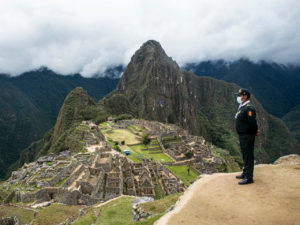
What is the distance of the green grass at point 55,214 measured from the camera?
13.8 meters

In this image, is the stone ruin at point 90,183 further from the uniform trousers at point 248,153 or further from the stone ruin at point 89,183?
the uniform trousers at point 248,153

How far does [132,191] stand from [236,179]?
54.2ft

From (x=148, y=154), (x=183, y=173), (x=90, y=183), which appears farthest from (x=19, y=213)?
(x=148, y=154)

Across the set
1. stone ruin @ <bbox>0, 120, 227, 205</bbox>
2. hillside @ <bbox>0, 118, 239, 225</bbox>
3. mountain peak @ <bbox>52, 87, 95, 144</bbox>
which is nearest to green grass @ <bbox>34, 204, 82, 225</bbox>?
hillside @ <bbox>0, 118, 239, 225</bbox>

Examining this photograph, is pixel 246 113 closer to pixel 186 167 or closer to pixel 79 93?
pixel 186 167

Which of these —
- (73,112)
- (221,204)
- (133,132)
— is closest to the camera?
(221,204)

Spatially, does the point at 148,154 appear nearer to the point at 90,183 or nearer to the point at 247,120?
the point at 90,183

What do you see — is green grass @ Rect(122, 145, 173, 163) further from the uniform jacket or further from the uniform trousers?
the uniform jacket

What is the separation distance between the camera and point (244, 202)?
6098 millimetres

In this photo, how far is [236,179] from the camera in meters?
7.89

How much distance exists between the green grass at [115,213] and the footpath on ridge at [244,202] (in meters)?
7.40

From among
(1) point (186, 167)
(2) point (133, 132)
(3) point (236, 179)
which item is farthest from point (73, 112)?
(3) point (236, 179)

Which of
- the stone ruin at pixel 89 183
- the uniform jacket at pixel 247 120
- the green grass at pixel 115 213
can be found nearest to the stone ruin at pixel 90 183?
the stone ruin at pixel 89 183

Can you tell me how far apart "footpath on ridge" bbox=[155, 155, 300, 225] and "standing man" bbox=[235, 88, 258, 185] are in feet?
1.46
